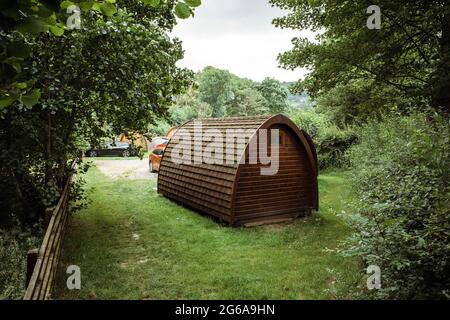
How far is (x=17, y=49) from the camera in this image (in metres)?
2.12

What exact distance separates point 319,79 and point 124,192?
9425 mm

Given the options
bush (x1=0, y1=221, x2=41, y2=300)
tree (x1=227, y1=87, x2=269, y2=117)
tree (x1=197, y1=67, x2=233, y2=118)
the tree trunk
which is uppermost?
tree (x1=197, y1=67, x2=233, y2=118)

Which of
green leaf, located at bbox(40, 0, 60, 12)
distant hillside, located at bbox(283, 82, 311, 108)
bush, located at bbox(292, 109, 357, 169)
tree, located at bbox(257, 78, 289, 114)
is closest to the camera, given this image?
green leaf, located at bbox(40, 0, 60, 12)

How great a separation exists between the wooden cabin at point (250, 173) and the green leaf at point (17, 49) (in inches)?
275

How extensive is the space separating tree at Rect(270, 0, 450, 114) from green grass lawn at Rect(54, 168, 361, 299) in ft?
15.5

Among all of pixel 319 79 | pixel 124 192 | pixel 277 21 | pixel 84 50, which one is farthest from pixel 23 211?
pixel 277 21

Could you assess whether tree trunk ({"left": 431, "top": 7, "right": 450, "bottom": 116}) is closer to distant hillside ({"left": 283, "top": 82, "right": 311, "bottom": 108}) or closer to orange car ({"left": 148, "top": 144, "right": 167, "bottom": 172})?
distant hillside ({"left": 283, "top": 82, "right": 311, "bottom": 108})

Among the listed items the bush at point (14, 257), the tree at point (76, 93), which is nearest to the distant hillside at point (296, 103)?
the tree at point (76, 93)

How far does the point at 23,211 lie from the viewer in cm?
793

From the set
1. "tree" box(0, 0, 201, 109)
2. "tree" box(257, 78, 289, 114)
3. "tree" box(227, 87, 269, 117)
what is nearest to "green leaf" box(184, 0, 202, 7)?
"tree" box(0, 0, 201, 109)

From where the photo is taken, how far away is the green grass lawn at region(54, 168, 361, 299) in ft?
18.7

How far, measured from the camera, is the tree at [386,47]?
9.99 meters

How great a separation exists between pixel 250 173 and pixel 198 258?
302 centimetres
